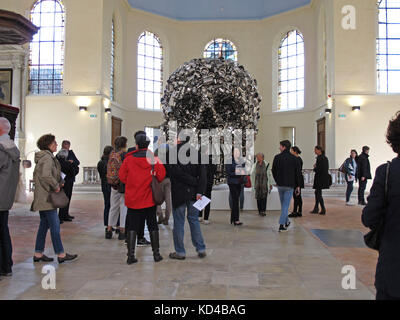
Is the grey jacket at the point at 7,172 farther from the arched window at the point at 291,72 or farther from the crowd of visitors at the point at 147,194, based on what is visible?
the arched window at the point at 291,72

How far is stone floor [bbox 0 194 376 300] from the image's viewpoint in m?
3.18

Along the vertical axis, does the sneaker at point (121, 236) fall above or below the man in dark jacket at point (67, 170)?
below

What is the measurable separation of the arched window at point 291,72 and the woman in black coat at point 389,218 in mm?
16873

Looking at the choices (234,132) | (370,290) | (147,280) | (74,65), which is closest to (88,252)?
(147,280)

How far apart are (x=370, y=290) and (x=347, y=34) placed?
13.2 m

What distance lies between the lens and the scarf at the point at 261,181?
7.61m

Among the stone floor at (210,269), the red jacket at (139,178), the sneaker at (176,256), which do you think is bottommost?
the stone floor at (210,269)

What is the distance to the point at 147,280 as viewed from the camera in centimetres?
354

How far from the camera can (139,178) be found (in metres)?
4.17

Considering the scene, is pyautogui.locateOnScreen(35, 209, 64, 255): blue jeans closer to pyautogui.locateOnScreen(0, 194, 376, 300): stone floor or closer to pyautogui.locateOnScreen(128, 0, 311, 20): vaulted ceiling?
pyautogui.locateOnScreen(0, 194, 376, 300): stone floor

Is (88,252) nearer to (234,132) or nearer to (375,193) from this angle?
(375,193)

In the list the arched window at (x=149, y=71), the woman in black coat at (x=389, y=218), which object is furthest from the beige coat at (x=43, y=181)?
the arched window at (x=149, y=71)

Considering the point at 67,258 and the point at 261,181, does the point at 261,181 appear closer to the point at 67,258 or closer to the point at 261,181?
the point at 261,181

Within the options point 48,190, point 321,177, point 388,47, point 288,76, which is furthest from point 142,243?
point 288,76
